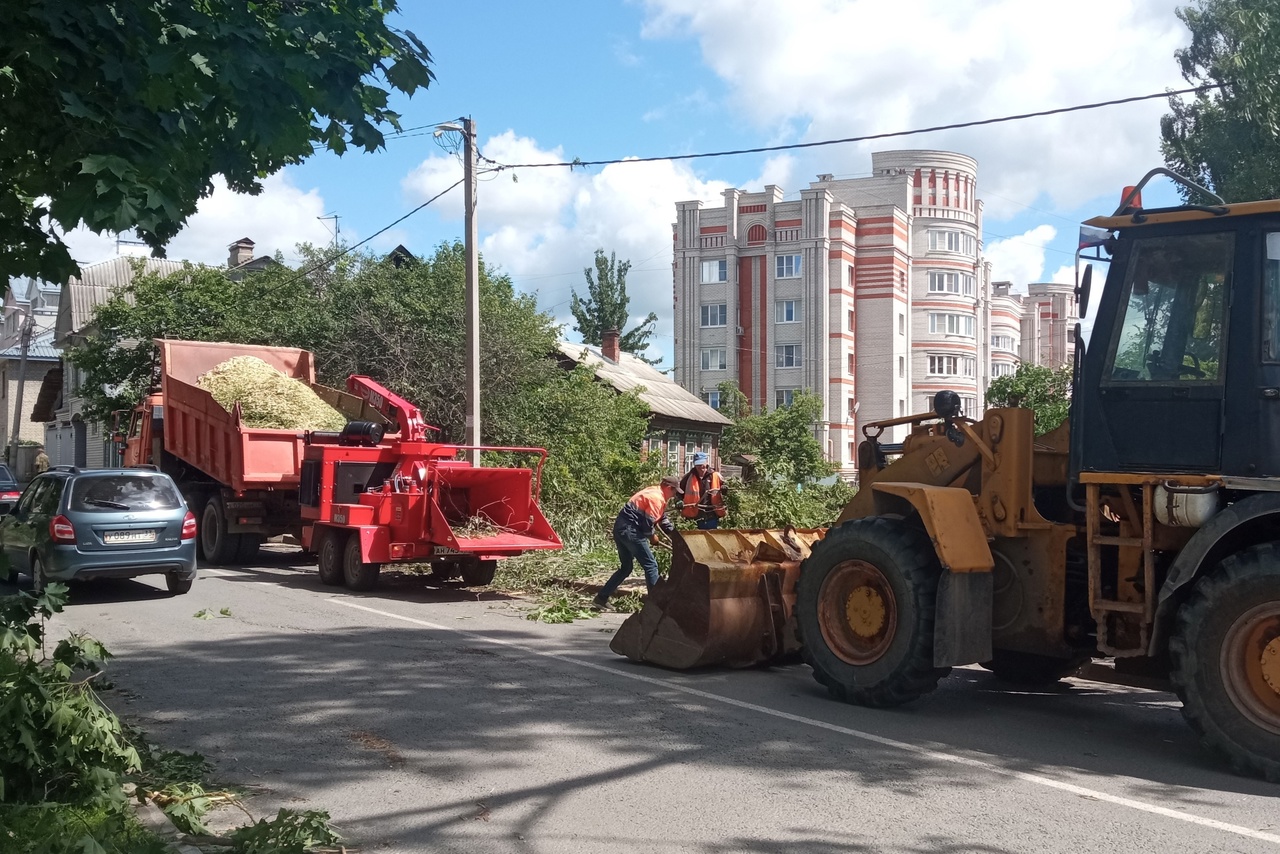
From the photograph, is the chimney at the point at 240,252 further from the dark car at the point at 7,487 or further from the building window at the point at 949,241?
the building window at the point at 949,241

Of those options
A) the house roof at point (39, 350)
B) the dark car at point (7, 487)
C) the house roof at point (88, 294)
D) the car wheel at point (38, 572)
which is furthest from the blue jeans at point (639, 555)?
the house roof at point (39, 350)

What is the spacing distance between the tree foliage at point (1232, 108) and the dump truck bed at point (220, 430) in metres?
15.0

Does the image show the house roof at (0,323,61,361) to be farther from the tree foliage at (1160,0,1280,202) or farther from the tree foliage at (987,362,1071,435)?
the tree foliage at (1160,0,1280,202)

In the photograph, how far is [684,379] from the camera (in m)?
70.4

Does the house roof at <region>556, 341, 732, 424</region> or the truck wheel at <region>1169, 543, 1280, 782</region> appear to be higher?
the house roof at <region>556, 341, 732, 424</region>

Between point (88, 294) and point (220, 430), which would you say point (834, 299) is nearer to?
point (88, 294)

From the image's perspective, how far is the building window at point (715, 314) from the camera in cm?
6969

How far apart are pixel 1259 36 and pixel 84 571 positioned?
19347 millimetres

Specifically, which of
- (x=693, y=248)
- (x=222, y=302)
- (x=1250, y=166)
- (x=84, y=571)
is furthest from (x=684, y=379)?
(x=84, y=571)

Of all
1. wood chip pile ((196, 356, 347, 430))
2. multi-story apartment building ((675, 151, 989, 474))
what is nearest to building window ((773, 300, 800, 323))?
multi-story apartment building ((675, 151, 989, 474))

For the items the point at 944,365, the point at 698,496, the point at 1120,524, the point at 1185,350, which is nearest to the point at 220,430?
the point at 698,496

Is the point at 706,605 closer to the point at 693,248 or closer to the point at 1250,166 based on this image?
the point at 1250,166

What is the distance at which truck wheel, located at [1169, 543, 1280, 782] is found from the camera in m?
6.16

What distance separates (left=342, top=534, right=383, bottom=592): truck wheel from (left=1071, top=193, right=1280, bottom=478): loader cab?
9415 mm
